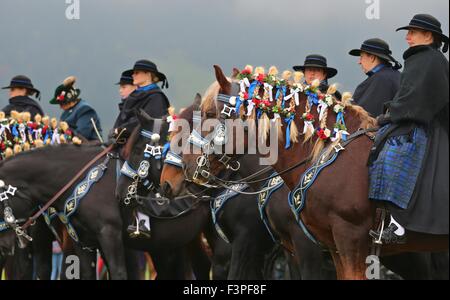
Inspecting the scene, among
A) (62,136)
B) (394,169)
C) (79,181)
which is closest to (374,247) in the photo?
(394,169)

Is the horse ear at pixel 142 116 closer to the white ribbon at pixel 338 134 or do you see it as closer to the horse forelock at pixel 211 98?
the horse forelock at pixel 211 98

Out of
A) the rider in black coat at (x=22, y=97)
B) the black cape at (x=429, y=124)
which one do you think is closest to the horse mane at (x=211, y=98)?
the black cape at (x=429, y=124)

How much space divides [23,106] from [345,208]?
6.95 m

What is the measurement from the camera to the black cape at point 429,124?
22.6ft

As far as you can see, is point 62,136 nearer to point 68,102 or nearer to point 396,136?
point 68,102

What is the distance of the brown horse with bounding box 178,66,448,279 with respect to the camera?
717 centimetres

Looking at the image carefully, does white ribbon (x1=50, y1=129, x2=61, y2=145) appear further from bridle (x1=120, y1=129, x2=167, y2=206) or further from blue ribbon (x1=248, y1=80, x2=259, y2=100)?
blue ribbon (x1=248, y1=80, x2=259, y2=100)

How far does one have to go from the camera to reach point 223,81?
7695 mm

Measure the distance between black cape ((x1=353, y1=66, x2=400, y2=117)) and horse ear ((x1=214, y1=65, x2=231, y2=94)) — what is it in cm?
188

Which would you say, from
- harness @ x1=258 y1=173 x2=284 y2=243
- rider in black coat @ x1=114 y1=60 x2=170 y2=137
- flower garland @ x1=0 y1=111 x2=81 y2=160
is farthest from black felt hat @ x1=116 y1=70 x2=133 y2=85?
harness @ x1=258 y1=173 x2=284 y2=243

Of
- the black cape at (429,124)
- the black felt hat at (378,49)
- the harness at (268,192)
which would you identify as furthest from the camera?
the black felt hat at (378,49)

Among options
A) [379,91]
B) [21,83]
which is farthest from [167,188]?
[21,83]

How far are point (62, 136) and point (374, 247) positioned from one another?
562 centimetres

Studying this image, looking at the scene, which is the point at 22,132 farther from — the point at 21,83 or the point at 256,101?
the point at 256,101
